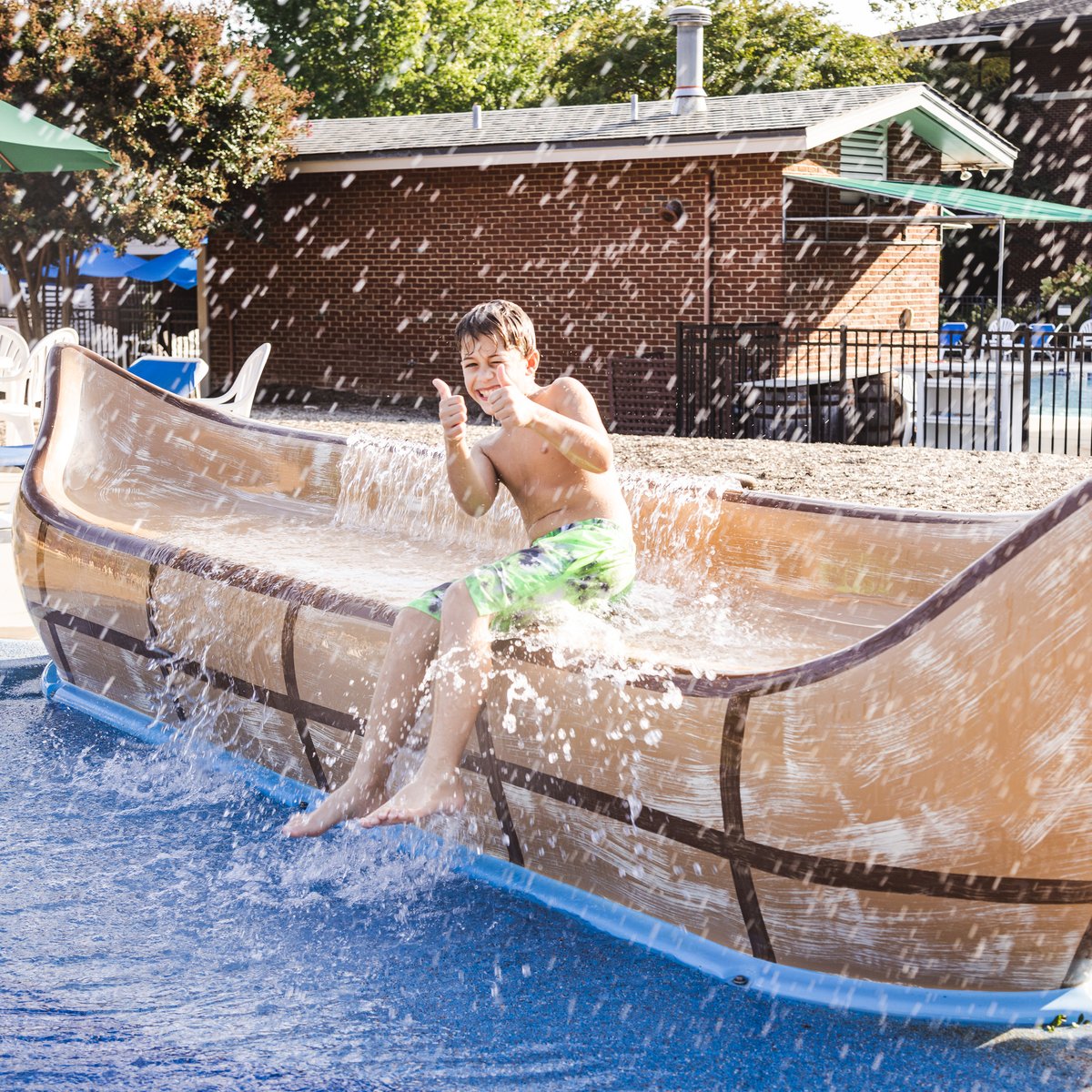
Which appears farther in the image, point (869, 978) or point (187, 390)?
point (187, 390)

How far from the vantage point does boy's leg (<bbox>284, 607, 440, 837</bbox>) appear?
10.9 ft

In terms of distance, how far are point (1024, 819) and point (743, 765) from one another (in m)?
0.55

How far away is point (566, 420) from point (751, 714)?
1100 mm

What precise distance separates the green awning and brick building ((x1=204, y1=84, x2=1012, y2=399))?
337mm

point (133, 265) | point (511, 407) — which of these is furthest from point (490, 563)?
point (133, 265)

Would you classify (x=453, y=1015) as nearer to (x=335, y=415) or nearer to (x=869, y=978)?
(x=869, y=978)

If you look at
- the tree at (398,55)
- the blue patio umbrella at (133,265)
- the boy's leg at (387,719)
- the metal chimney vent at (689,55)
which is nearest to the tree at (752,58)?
the tree at (398,55)

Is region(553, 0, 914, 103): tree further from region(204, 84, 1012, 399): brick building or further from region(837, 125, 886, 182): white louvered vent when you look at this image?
region(837, 125, 886, 182): white louvered vent

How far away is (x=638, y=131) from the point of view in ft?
50.0

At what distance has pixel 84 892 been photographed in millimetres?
3398

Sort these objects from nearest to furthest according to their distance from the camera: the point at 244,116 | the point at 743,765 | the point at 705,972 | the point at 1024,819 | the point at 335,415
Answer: the point at 1024,819 → the point at 743,765 → the point at 705,972 → the point at 335,415 → the point at 244,116

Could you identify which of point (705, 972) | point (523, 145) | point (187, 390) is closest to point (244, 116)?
point (523, 145)

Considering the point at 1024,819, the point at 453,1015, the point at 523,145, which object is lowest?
the point at 453,1015

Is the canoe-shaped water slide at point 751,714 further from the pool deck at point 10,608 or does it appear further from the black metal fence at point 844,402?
the black metal fence at point 844,402
